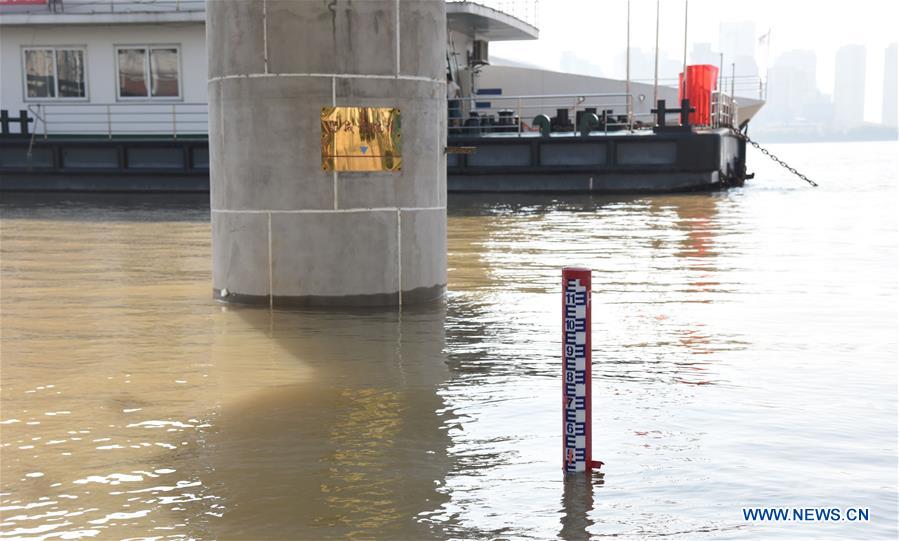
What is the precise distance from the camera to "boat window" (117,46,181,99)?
32.2 metres

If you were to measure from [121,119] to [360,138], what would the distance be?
23.7 meters

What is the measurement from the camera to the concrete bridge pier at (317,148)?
35.2 feet

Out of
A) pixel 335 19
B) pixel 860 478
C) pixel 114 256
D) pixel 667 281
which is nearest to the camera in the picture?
pixel 860 478

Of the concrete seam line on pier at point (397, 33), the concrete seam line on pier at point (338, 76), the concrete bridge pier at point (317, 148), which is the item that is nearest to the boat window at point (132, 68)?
the concrete bridge pier at point (317, 148)

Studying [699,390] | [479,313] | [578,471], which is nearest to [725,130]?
[479,313]

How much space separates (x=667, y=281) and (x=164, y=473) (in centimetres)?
869

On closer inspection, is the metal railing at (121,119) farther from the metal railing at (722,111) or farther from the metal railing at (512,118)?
the metal railing at (722,111)

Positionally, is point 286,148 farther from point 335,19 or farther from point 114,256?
point 114,256

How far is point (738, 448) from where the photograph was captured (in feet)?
20.2

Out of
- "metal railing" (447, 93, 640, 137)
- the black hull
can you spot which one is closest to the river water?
the black hull

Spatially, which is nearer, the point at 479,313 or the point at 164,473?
the point at 164,473

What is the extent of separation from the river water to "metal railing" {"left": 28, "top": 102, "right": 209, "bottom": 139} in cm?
1822

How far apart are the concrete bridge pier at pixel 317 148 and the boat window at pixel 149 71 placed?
21.9m

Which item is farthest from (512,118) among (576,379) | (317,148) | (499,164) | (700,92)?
(576,379)
